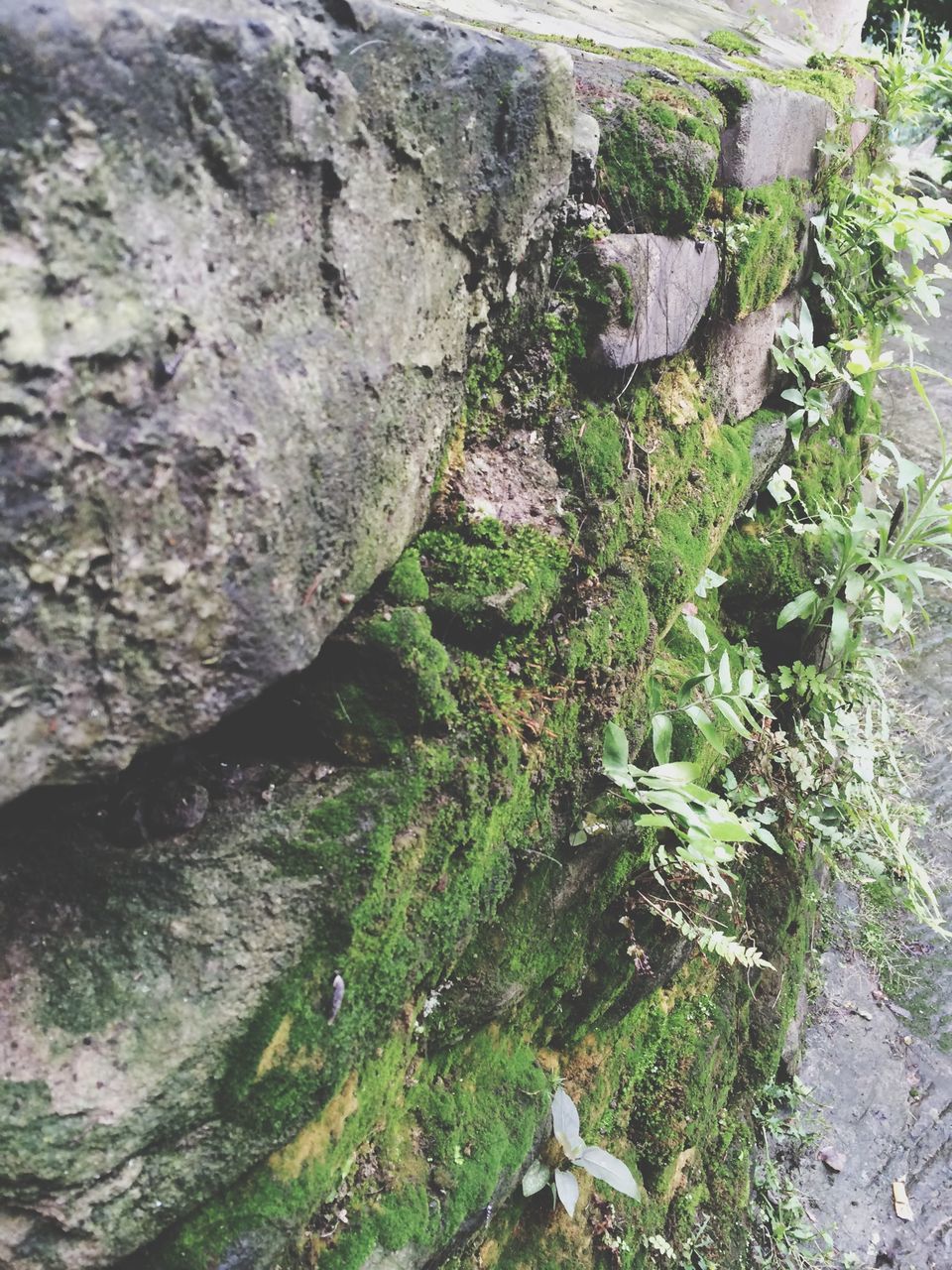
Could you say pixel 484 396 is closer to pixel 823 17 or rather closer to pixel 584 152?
pixel 584 152

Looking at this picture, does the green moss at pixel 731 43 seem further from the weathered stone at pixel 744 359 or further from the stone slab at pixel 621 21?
the weathered stone at pixel 744 359

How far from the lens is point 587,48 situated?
2520 millimetres

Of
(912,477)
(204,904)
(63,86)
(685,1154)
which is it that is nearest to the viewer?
(63,86)

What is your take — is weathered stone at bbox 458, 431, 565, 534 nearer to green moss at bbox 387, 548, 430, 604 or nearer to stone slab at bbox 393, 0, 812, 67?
green moss at bbox 387, 548, 430, 604

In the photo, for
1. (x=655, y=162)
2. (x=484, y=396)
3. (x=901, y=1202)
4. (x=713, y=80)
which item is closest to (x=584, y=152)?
(x=655, y=162)

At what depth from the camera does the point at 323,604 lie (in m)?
1.27

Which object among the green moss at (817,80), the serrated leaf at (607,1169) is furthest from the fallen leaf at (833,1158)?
the green moss at (817,80)

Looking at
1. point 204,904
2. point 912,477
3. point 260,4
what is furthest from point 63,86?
point 912,477

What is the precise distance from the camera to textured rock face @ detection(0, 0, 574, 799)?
34.8 inches

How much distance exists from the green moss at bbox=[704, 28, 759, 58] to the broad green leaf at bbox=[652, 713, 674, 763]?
258 centimetres

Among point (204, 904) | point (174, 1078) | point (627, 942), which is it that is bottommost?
point (627, 942)

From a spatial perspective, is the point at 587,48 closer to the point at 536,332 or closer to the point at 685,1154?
the point at 536,332

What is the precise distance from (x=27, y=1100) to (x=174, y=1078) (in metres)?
0.17

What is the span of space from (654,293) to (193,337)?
140 centimetres
